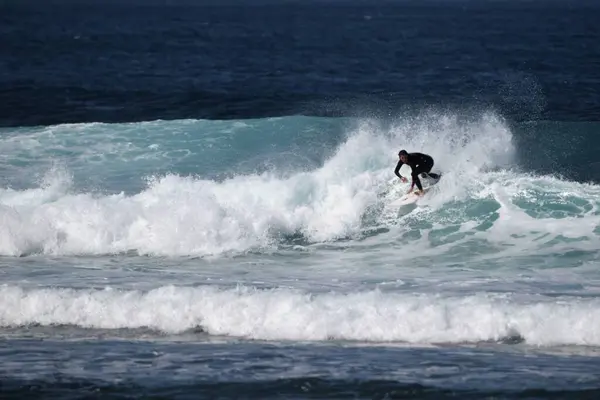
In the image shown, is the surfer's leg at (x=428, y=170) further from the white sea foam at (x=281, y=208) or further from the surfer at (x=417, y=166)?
the white sea foam at (x=281, y=208)

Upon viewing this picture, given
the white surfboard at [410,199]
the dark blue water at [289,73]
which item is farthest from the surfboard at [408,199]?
the dark blue water at [289,73]

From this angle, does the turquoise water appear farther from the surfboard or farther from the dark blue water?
→ the dark blue water

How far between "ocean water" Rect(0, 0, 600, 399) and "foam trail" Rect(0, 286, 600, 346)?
0.03 meters

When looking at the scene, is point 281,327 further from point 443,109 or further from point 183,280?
point 443,109

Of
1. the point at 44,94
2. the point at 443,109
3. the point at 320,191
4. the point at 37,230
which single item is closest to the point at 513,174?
the point at 320,191

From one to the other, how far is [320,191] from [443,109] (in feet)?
55.7

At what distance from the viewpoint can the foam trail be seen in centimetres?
1427

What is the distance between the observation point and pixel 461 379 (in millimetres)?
A: 12398

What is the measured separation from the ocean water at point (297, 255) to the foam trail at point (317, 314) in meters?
0.03

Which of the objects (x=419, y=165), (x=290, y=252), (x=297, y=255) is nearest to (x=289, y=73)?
(x=419, y=165)

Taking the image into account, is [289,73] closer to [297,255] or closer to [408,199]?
[408,199]

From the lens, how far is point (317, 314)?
14.8 meters

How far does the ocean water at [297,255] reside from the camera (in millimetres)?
12875

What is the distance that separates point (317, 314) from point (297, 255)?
14.3 feet
